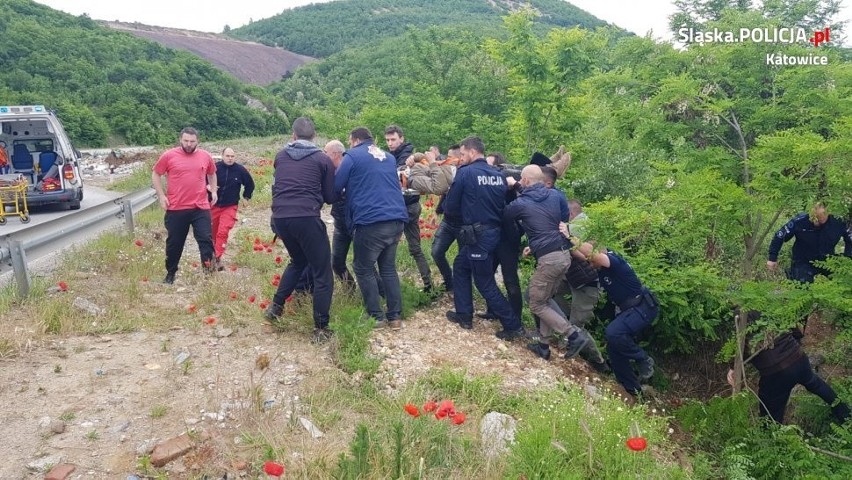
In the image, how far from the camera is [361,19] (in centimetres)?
8575

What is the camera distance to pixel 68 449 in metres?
3.54

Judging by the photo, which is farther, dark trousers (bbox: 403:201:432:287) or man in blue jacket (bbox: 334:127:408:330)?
dark trousers (bbox: 403:201:432:287)

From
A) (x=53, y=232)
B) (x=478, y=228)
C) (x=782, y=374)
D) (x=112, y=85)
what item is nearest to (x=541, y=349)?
(x=478, y=228)

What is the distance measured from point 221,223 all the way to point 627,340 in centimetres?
524

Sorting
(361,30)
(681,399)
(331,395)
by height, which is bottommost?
(681,399)

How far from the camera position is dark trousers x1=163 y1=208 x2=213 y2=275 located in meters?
6.66

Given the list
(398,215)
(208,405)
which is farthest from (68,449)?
(398,215)

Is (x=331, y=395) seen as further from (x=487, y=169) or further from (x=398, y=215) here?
(x=487, y=169)

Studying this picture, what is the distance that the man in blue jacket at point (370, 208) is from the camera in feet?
17.6

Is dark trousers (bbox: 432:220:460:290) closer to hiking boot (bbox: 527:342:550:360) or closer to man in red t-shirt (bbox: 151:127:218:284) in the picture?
hiking boot (bbox: 527:342:550:360)

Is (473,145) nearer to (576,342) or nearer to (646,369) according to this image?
(576,342)

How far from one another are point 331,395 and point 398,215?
186cm

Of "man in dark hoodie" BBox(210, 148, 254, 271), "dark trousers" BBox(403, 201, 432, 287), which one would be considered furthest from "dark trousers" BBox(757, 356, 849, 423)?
"man in dark hoodie" BBox(210, 148, 254, 271)

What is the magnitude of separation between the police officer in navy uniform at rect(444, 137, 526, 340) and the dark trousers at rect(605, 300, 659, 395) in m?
0.92
